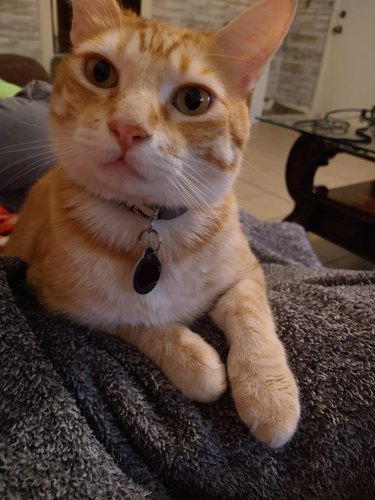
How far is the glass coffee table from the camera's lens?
1943mm

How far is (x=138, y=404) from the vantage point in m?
0.62

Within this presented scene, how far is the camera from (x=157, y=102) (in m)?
0.63

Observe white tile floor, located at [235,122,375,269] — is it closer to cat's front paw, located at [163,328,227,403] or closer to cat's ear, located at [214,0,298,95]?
cat's ear, located at [214,0,298,95]

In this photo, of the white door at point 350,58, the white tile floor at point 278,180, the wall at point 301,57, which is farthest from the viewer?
the wall at point 301,57

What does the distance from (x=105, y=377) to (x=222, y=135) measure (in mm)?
420

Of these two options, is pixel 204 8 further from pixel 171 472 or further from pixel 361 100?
pixel 171 472

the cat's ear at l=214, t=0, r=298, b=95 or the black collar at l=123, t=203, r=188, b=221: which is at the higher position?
the cat's ear at l=214, t=0, r=298, b=95

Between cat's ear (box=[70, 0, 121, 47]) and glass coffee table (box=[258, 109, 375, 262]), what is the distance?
1.49 meters

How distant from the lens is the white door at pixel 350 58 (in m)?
4.70

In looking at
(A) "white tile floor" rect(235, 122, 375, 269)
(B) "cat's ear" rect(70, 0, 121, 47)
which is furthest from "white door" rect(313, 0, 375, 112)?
(B) "cat's ear" rect(70, 0, 121, 47)

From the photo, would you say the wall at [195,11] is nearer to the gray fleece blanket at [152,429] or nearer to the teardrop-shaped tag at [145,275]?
the teardrop-shaped tag at [145,275]

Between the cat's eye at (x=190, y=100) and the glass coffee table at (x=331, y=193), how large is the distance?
4.72 feet

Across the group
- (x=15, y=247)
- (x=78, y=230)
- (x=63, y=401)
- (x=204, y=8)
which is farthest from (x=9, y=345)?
(x=204, y=8)

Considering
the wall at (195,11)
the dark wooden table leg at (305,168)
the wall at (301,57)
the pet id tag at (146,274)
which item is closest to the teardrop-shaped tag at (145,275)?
the pet id tag at (146,274)
